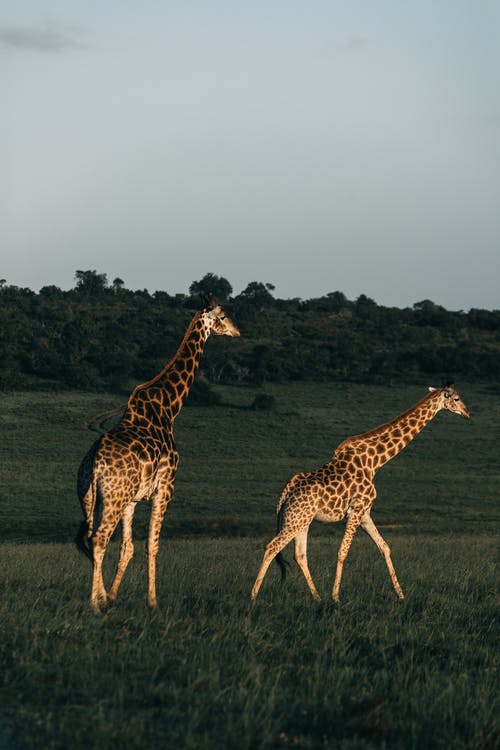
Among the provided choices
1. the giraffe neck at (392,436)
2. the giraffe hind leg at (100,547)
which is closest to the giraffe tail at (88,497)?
the giraffe hind leg at (100,547)

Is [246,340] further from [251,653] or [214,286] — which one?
[251,653]

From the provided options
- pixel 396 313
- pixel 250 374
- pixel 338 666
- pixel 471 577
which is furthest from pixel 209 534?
pixel 396 313

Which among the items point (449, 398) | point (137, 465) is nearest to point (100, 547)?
point (137, 465)

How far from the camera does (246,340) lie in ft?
240

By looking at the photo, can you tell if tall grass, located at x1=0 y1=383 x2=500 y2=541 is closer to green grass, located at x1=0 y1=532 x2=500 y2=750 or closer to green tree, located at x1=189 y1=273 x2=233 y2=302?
green grass, located at x1=0 y1=532 x2=500 y2=750

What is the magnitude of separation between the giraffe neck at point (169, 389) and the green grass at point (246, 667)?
2.03 meters

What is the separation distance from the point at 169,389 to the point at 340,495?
241 centimetres

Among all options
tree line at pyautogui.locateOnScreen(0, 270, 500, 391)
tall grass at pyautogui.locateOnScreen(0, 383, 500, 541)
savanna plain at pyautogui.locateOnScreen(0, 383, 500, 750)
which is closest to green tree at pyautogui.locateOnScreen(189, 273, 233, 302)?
tree line at pyautogui.locateOnScreen(0, 270, 500, 391)

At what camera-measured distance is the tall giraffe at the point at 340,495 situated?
12.1 meters

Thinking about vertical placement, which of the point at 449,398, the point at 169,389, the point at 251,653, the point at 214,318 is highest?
the point at 214,318

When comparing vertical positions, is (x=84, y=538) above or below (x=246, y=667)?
above

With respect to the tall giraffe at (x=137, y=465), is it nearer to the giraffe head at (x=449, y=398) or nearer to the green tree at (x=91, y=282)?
the giraffe head at (x=449, y=398)

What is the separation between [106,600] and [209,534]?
59.9 ft

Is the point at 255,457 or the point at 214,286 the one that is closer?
the point at 255,457
